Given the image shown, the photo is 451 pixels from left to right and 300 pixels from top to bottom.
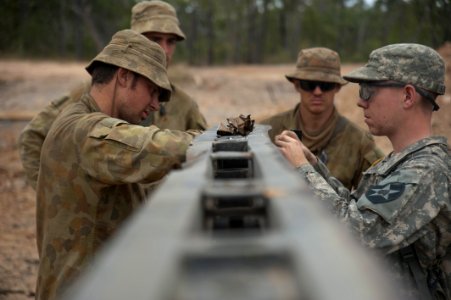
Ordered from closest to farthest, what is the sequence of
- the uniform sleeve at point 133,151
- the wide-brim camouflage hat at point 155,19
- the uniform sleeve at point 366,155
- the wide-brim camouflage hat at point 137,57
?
the uniform sleeve at point 133,151 → the wide-brim camouflage hat at point 137,57 → the uniform sleeve at point 366,155 → the wide-brim camouflage hat at point 155,19

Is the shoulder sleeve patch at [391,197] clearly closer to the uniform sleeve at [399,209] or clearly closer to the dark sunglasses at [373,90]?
the uniform sleeve at [399,209]

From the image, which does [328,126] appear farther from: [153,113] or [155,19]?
[155,19]

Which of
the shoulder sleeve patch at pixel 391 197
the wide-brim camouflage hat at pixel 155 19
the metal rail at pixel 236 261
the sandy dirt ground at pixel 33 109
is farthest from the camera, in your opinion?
the sandy dirt ground at pixel 33 109

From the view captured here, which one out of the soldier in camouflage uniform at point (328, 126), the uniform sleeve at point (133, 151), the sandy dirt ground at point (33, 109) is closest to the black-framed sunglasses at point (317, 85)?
the soldier in camouflage uniform at point (328, 126)

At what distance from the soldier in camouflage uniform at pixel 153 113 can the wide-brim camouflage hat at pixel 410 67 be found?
7.15ft

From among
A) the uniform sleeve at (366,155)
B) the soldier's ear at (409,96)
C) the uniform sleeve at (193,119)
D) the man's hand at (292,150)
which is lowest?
the uniform sleeve at (366,155)

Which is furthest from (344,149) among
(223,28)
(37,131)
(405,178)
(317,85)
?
(223,28)

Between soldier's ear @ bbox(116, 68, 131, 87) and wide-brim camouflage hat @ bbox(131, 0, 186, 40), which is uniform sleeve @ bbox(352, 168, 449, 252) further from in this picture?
wide-brim camouflage hat @ bbox(131, 0, 186, 40)

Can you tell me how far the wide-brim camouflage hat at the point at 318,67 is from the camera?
4.47 metres

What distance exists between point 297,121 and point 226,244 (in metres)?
3.85

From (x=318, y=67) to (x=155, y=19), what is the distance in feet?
4.78

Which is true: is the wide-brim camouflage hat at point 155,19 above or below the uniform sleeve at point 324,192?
above

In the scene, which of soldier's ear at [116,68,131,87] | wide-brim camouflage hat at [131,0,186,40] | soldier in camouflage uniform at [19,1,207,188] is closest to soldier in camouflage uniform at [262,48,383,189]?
soldier in camouflage uniform at [19,1,207,188]

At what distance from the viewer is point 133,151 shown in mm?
2148
